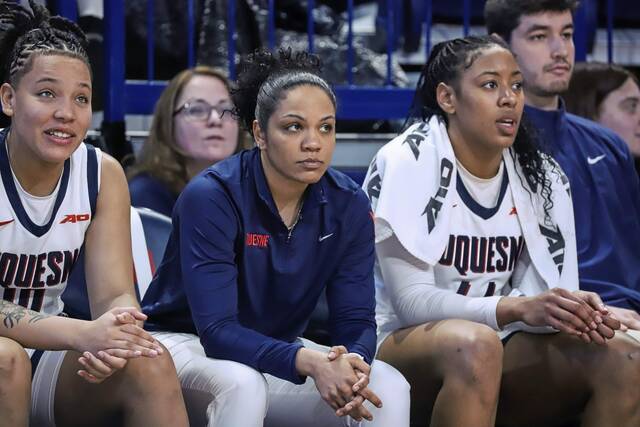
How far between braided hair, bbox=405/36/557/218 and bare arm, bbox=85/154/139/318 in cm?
96

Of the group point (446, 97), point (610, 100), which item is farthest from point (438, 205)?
point (610, 100)

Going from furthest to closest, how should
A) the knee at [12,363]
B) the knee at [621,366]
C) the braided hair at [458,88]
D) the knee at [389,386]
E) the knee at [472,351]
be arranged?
1. the braided hair at [458,88]
2. the knee at [621,366]
3. the knee at [472,351]
4. the knee at [389,386]
5. the knee at [12,363]

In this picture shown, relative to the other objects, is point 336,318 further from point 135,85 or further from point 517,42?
point 135,85

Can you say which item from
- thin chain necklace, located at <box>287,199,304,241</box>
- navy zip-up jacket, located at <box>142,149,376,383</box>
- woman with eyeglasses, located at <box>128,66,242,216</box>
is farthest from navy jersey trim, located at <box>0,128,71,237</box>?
woman with eyeglasses, located at <box>128,66,242,216</box>

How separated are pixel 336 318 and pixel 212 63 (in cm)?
210

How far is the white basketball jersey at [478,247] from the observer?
306 cm

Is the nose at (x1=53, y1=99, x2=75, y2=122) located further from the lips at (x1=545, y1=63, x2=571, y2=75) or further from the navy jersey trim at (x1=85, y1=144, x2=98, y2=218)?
the lips at (x1=545, y1=63, x2=571, y2=75)

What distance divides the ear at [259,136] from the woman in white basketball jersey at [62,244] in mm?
335

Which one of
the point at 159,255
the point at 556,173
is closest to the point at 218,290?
the point at 159,255

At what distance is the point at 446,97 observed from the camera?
3195mm

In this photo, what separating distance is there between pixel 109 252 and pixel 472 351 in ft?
2.86

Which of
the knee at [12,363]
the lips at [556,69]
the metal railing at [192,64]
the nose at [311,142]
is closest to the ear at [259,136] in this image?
the nose at [311,142]

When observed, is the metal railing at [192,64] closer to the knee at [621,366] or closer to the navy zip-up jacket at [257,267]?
the navy zip-up jacket at [257,267]

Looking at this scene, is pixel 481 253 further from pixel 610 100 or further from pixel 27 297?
pixel 610 100
